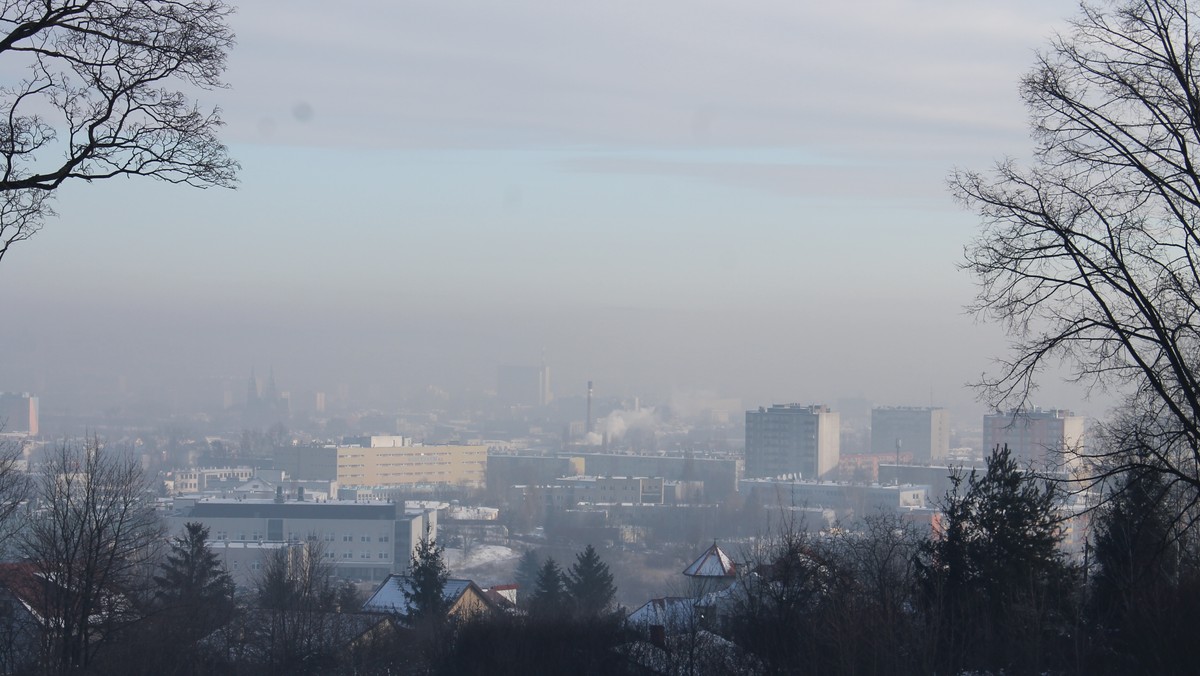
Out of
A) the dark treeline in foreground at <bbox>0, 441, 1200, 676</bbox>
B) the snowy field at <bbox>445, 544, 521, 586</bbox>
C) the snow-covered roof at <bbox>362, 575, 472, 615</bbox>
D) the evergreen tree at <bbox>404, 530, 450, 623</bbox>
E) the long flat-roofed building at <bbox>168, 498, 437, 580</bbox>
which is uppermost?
the dark treeline in foreground at <bbox>0, 441, 1200, 676</bbox>

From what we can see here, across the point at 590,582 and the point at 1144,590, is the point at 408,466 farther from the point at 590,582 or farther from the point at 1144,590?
the point at 1144,590

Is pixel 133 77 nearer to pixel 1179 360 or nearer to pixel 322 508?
pixel 1179 360

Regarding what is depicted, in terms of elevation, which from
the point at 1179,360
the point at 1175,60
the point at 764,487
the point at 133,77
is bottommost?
the point at 764,487

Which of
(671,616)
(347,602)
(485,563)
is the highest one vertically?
(671,616)

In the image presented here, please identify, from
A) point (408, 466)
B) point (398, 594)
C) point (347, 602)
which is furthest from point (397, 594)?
point (408, 466)

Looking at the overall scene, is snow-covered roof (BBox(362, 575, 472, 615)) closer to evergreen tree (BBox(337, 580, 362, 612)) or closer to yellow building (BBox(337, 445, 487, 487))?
evergreen tree (BBox(337, 580, 362, 612))

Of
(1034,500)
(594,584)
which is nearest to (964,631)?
(1034,500)

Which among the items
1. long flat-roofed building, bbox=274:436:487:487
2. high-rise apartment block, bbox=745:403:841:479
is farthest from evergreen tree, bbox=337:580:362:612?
high-rise apartment block, bbox=745:403:841:479
